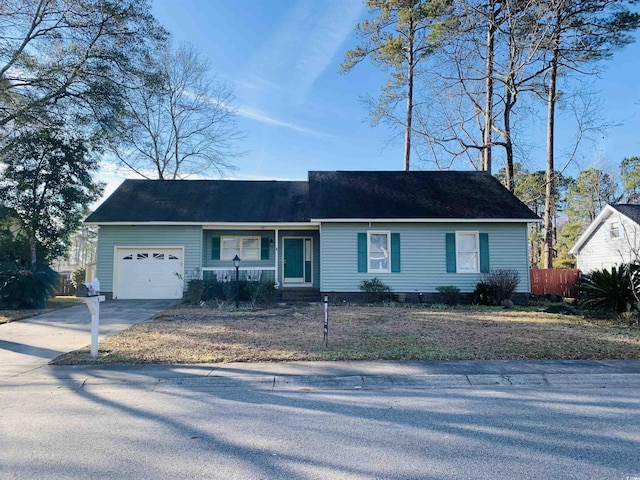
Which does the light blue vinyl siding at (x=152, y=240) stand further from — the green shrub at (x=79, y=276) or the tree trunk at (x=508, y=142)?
the tree trunk at (x=508, y=142)

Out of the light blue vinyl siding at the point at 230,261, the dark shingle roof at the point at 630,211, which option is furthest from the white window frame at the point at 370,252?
the dark shingle roof at the point at 630,211

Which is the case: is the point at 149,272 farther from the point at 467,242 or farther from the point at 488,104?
the point at 488,104

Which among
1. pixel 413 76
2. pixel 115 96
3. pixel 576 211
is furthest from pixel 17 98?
pixel 576 211

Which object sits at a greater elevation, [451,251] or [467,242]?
[467,242]

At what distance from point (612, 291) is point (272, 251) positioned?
1159 centimetres

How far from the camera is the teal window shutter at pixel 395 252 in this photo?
14633 millimetres

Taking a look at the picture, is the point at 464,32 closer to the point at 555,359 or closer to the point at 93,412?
the point at 555,359

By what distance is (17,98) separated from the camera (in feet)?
42.3

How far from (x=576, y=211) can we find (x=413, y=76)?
67.2 ft

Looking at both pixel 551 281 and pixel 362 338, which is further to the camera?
pixel 551 281

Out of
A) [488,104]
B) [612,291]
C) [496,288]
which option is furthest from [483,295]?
[488,104]

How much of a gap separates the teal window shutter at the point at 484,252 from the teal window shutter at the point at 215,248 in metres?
10.5

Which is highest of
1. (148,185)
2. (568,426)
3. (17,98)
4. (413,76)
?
(413,76)

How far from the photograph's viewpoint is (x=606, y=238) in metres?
23.8
